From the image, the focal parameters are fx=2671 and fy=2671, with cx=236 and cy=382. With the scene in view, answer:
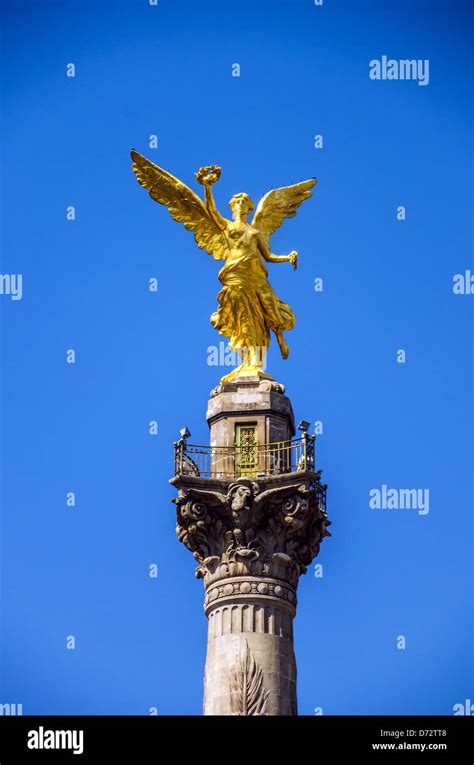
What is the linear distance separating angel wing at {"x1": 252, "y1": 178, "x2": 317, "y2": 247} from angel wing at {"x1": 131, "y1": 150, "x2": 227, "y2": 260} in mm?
1297

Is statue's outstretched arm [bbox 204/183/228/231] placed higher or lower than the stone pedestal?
higher

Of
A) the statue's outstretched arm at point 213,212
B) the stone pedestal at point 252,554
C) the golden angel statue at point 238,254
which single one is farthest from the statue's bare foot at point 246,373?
the statue's outstretched arm at point 213,212

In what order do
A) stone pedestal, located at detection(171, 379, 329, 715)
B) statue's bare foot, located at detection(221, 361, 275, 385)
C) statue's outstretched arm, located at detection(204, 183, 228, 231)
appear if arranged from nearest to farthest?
stone pedestal, located at detection(171, 379, 329, 715), statue's bare foot, located at detection(221, 361, 275, 385), statue's outstretched arm, located at detection(204, 183, 228, 231)

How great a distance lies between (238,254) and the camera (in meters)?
76.8

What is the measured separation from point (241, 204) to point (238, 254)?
177 cm

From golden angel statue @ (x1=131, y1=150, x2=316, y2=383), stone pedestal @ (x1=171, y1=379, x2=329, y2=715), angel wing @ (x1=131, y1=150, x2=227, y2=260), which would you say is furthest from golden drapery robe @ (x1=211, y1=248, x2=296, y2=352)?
stone pedestal @ (x1=171, y1=379, x2=329, y2=715)

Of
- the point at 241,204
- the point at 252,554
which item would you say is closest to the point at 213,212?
the point at 241,204

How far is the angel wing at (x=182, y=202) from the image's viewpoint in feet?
254

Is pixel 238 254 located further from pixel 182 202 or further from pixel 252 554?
pixel 252 554

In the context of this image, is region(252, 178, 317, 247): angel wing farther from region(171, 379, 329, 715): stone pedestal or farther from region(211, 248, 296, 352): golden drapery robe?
region(171, 379, 329, 715): stone pedestal

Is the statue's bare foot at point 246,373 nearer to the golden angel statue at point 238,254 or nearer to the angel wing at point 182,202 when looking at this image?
the golden angel statue at point 238,254

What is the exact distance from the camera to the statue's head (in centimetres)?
7769
